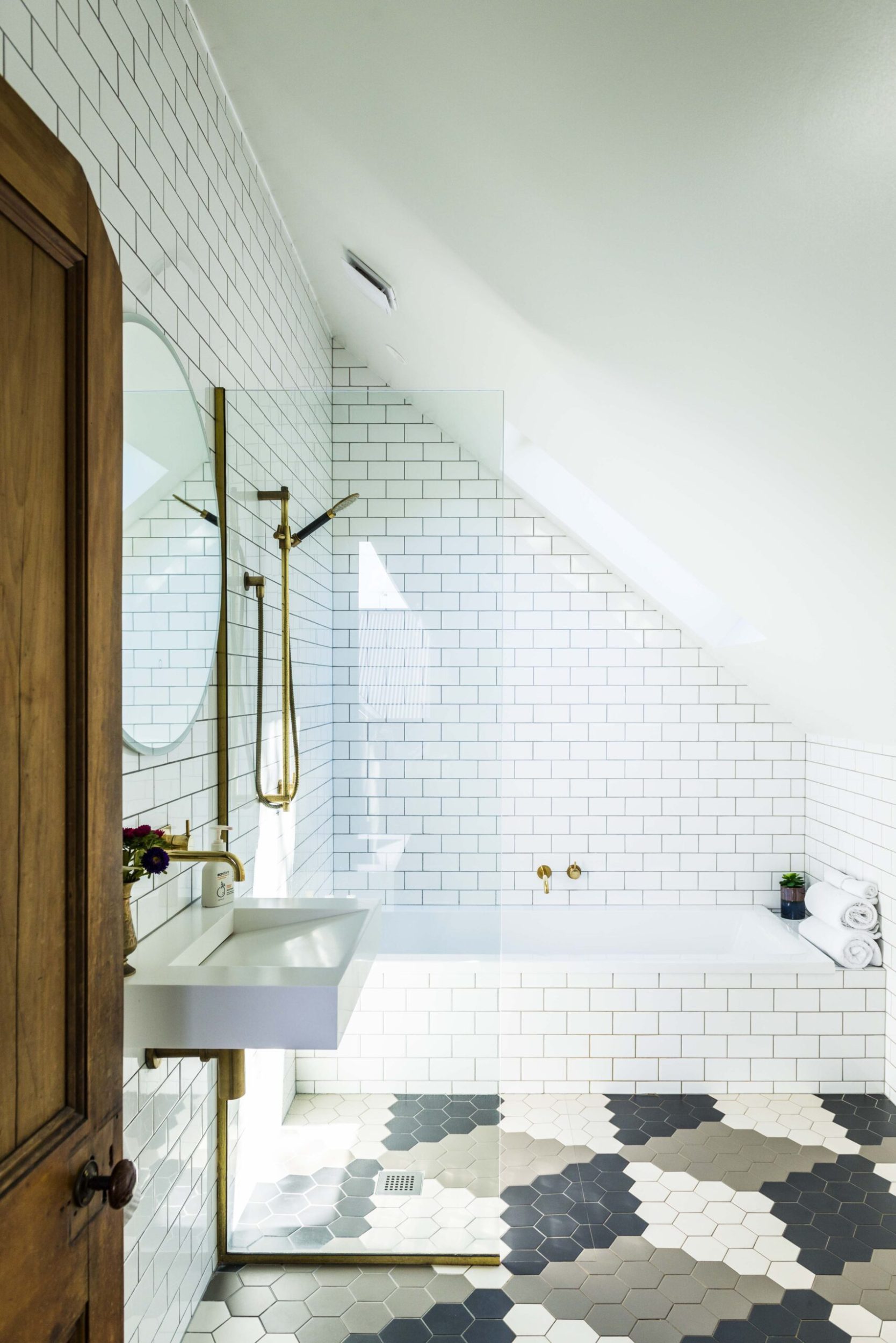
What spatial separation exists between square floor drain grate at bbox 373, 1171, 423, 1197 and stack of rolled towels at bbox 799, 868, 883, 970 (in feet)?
6.39

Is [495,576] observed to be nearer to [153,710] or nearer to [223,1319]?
[153,710]

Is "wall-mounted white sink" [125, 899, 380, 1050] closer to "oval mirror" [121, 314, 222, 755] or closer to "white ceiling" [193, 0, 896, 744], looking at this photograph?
"oval mirror" [121, 314, 222, 755]

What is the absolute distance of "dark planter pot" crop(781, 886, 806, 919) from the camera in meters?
4.08

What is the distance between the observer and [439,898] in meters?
2.31

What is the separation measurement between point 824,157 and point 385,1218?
2.56m

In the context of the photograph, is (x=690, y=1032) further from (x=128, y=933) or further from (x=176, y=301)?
(x=176, y=301)

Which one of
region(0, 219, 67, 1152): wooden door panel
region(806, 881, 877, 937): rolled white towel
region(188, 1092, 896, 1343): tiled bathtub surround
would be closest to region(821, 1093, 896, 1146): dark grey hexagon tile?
region(188, 1092, 896, 1343): tiled bathtub surround

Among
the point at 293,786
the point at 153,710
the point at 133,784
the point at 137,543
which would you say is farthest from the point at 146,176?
the point at 293,786

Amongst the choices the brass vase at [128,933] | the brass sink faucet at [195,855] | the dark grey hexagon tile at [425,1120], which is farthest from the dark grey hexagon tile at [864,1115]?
the brass vase at [128,933]

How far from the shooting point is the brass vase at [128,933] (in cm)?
161

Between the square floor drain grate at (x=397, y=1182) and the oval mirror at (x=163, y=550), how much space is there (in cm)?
131

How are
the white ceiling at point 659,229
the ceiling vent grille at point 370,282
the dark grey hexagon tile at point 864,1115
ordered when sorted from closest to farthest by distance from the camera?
the white ceiling at point 659,229 → the ceiling vent grille at point 370,282 → the dark grey hexagon tile at point 864,1115

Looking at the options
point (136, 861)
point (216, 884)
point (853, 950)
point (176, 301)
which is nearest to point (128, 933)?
point (136, 861)

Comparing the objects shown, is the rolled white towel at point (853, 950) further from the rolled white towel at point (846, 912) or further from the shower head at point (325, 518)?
the shower head at point (325, 518)
